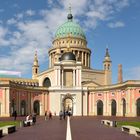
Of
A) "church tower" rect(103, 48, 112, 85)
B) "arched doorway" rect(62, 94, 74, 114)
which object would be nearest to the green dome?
"church tower" rect(103, 48, 112, 85)

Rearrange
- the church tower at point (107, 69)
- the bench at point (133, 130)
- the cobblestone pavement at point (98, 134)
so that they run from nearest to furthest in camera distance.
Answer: the cobblestone pavement at point (98, 134), the bench at point (133, 130), the church tower at point (107, 69)

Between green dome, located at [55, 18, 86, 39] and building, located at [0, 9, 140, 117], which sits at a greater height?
green dome, located at [55, 18, 86, 39]

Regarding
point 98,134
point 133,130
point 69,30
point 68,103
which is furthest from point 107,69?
point 98,134

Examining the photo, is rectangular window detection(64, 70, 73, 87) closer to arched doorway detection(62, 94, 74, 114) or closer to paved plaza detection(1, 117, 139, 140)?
arched doorway detection(62, 94, 74, 114)

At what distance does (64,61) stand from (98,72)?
2266cm

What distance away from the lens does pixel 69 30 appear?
414 ft

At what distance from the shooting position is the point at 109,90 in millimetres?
90562

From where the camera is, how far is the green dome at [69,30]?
125637 millimetres

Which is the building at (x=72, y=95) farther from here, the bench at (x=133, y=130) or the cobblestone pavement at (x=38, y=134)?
the bench at (x=133, y=130)

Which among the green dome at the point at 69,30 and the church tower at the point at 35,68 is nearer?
the green dome at the point at 69,30

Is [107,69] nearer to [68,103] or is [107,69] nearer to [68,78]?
[68,103]

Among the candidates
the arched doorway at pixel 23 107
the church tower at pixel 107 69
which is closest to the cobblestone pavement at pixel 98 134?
the arched doorway at pixel 23 107

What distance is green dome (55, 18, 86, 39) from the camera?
126m

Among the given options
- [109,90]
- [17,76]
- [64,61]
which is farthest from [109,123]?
[17,76]
